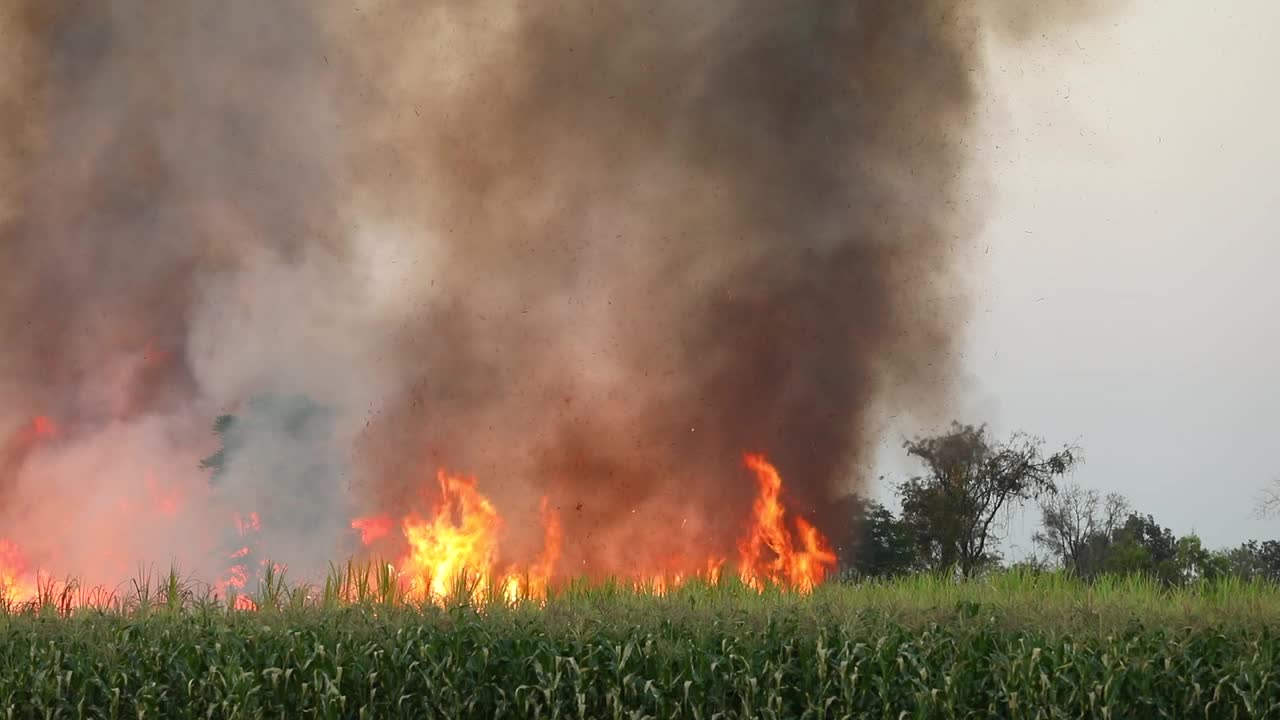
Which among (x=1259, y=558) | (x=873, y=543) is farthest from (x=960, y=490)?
(x=1259, y=558)

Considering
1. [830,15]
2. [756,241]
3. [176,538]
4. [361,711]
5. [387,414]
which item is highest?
[830,15]

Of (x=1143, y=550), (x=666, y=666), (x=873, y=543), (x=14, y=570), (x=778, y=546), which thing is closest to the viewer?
(x=666, y=666)

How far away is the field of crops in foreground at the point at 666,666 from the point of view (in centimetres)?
1316

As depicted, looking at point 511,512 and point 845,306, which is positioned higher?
point 845,306

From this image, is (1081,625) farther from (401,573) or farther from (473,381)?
(473,381)

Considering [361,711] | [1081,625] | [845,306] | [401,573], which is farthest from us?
[845,306]

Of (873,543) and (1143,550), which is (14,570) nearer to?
(873,543)

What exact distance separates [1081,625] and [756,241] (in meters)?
16.5

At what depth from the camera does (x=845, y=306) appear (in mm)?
29328

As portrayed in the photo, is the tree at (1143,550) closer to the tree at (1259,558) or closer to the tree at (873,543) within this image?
the tree at (1259,558)

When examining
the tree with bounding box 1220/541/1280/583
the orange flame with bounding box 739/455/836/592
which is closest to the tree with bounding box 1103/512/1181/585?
the tree with bounding box 1220/541/1280/583

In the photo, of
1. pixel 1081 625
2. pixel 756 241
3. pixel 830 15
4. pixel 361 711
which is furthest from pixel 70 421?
pixel 1081 625

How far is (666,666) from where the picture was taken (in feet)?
43.2

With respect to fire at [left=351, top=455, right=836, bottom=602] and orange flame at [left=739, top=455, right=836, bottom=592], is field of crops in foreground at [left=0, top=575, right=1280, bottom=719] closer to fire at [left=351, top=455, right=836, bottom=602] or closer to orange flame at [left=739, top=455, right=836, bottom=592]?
fire at [left=351, top=455, right=836, bottom=602]
